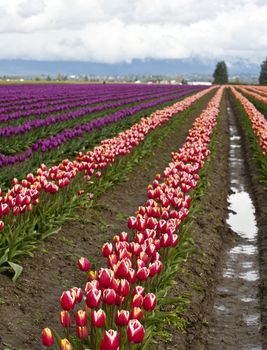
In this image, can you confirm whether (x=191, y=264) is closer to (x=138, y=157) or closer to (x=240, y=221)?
(x=240, y=221)

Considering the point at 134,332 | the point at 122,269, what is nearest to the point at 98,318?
the point at 134,332

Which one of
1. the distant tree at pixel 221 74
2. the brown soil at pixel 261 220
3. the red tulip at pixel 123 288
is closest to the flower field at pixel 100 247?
the red tulip at pixel 123 288

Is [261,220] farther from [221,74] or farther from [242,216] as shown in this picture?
[221,74]

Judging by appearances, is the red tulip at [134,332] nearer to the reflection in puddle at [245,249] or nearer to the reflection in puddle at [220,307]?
the reflection in puddle at [220,307]

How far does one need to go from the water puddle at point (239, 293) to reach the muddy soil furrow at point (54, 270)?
1927mm

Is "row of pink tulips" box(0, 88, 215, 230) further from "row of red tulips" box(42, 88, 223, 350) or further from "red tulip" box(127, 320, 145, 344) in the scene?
"red tulip" box(127, 320, 145, 344)

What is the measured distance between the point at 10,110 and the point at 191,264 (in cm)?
2017

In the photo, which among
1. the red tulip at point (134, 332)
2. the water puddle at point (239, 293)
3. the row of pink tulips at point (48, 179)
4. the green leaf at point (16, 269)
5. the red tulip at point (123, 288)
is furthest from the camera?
the row of pink tulips at point (48, 179)

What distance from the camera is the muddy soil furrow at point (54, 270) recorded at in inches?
218

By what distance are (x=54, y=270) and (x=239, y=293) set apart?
2.73 metres

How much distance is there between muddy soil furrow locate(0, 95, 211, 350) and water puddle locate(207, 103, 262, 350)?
1927mm

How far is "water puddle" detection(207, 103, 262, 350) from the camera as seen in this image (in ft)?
20.4

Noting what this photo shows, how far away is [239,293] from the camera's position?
758cm

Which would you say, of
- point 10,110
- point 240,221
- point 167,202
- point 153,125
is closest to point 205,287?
point 167,202
